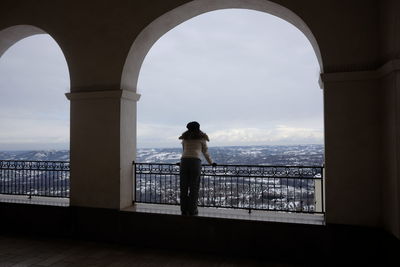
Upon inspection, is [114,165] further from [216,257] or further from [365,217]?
[365,217]

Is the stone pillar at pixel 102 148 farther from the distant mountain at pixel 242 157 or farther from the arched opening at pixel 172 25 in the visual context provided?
the distant mountain at pixel 242 157

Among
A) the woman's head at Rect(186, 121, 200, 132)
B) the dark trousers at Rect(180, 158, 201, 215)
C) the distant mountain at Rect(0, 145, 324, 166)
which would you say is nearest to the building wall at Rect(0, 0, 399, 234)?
the distant mountain at Rect(0, 145, 324, 166)

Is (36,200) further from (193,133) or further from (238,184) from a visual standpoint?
(238,184)

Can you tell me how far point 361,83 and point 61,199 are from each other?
19.8ft

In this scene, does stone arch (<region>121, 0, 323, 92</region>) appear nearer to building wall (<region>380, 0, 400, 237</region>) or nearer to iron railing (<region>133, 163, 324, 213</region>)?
building wall (<region>380, 0, 400, 237</region>)

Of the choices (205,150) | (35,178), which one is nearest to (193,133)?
(205,150)

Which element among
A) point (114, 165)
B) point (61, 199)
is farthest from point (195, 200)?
point (61, 199)

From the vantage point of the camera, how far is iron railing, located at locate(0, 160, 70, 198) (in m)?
6.84

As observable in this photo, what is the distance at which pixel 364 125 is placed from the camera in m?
4.65

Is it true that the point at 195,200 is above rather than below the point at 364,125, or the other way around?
below

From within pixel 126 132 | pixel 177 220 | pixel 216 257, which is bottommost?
pixel 216 257

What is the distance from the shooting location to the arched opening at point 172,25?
5367 mm

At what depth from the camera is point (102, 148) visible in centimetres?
596

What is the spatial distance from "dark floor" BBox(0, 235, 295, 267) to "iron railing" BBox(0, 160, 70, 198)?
1.35 m
